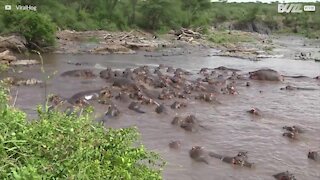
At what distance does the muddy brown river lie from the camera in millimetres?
9727

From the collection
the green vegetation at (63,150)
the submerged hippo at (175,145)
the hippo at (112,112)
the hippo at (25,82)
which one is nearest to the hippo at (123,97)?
the hippo at (112,112)

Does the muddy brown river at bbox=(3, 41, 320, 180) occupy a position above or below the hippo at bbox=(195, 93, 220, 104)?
below

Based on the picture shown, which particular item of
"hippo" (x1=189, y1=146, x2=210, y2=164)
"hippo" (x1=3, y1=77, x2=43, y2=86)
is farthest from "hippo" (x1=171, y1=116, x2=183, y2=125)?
"hippo" (x1=3, y1=77, x2=43, y2=86)

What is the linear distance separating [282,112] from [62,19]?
30790mm

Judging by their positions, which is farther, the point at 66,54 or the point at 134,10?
the point at 134,10

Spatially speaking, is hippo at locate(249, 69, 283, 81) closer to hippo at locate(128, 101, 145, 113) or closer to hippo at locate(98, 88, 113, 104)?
hippo at locate(98, 88, 113, 104)

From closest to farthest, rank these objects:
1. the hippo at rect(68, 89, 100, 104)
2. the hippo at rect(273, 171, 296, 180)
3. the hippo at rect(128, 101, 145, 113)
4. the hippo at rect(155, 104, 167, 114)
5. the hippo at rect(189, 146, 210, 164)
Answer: the hippo at rect(273, 171, 296, 180)
the hippo at rect(189, 146, 210, 164)
the hippo at rect(155, 104, 167, 114)
the hippo at rect(128, 101, 145, 113)
the hippo at rect(68, 89, 100, 104)

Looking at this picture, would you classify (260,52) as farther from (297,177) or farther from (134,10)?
(297,177)

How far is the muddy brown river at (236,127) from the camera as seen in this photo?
973cm

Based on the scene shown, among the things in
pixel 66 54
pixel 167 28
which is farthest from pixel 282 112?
pixel 167 28

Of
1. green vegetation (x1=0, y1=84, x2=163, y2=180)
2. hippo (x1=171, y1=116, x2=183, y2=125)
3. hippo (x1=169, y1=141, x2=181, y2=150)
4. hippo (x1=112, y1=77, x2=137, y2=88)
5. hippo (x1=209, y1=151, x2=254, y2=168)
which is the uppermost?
green vegetation (x1=0, y1=84, x2=163, y2=180)

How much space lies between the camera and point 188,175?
9102mm

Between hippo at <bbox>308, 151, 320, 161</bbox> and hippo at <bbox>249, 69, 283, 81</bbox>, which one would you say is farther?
hippo at <bbox>249, 69, 283, 81</bbox>

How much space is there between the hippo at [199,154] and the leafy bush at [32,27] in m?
20.8
